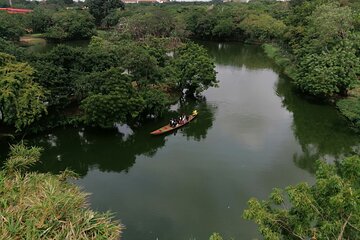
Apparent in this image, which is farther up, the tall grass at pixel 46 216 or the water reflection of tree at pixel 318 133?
the tall grass at pixel 46 216

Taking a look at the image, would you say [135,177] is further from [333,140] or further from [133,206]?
[333,140]

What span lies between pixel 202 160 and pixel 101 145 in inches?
240

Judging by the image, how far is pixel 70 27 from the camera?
57.8 m

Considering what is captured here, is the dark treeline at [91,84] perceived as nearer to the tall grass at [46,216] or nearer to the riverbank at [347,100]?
the riverbank at [347,100]

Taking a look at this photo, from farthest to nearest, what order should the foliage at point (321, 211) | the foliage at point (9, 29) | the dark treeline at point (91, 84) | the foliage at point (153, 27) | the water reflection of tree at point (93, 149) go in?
the foliage at point (153, 27)
the foliage at point (9, 29)
the water reflection of tree at point (93, 149)
the dark treeline at point (91, 84)
the foliage at point (321, 211)

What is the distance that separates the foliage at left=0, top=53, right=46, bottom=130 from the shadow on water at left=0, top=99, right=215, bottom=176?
2.21m

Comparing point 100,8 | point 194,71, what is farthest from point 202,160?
point 100,8

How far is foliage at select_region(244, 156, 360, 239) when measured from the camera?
7742mm

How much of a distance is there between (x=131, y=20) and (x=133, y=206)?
41060 mm

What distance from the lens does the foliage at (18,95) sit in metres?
18.0

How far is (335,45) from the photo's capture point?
29109mm

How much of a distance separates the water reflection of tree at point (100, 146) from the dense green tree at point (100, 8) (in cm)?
5327

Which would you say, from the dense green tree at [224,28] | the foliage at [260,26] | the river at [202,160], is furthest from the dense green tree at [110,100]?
the dense green tree at [224,28]

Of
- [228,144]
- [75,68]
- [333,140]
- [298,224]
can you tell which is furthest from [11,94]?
[333,140]
